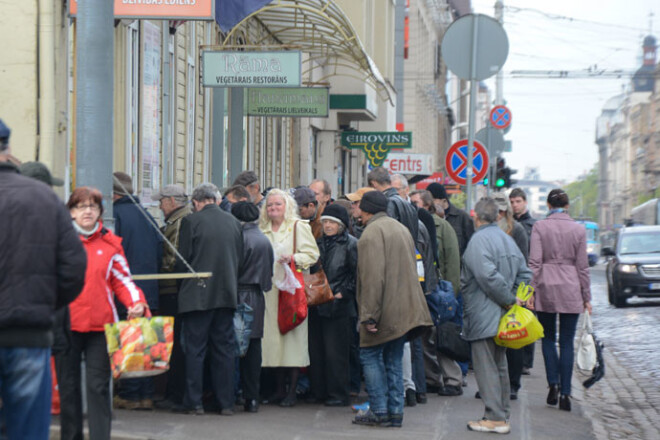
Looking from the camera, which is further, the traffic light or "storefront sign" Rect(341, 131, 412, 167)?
"storefront sign" Rect(341, 131, 412, 167)

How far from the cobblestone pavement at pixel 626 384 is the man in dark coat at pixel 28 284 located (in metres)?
5.36

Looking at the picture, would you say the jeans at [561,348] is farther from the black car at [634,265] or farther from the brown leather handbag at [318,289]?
the black car at [634,265]

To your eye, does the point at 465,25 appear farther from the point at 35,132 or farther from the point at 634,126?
the point at 634,126

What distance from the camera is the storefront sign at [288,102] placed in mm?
17203

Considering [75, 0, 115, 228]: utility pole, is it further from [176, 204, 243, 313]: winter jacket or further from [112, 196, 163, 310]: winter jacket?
[176, 204, 243, 313]: winter jacket

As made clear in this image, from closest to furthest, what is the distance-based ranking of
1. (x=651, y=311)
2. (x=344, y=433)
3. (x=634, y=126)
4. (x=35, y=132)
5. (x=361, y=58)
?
(x=344, y=433) < (x=35, y=132) < (x=361, y=58) < (x=651, y=311) < (x=634, y=126)

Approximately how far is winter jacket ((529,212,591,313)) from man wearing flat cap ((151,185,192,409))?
3.09 metres

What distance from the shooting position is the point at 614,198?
181m

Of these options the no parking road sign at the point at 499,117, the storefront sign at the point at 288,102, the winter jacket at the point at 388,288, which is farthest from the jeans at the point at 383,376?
the no parking road sign at the point at 499,117

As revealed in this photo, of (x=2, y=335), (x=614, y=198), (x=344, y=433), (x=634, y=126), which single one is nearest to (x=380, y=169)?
(x=344, y=433)

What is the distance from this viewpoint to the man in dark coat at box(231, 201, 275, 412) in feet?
31.4

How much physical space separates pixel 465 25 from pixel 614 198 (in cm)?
17364

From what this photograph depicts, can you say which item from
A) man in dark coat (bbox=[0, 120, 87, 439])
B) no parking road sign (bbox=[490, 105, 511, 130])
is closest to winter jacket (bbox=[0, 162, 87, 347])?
man in dark coat (bbox=[0, 120, 87, 439])

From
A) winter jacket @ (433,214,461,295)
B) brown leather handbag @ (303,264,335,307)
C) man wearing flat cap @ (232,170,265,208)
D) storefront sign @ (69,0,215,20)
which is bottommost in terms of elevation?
brown leather handbag @ (303,264,335,307)
